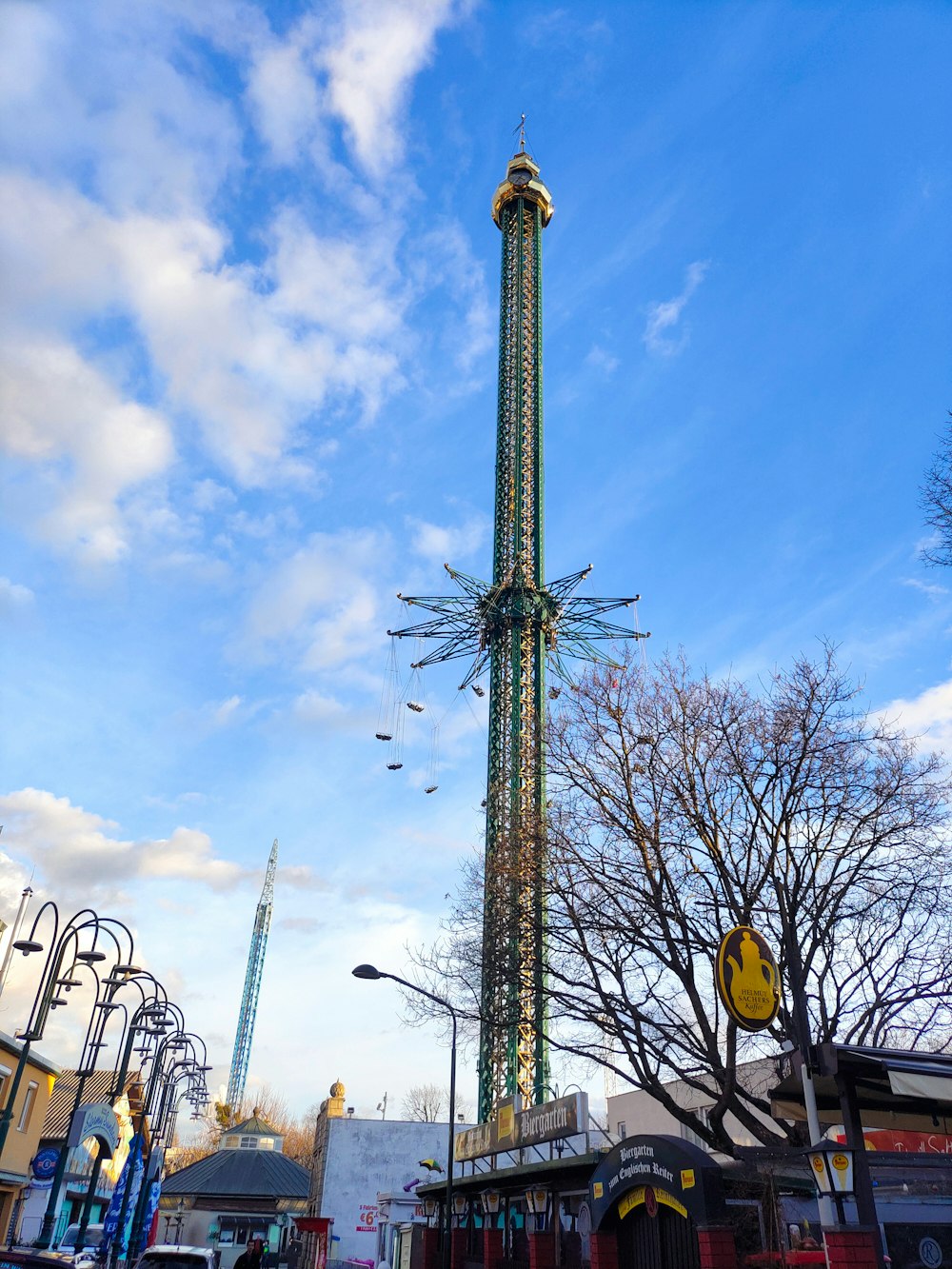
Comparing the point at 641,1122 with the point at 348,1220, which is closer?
the point at 641,1122

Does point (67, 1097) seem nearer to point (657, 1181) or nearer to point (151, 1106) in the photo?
point (151, 1106)

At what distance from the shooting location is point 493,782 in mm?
35062

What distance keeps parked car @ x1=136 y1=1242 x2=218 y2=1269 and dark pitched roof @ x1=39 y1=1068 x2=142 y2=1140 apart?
25527 millimetres

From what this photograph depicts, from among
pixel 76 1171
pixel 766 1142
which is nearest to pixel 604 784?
pixel 766 1142

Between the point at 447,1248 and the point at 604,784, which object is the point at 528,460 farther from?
the point at 447,1248

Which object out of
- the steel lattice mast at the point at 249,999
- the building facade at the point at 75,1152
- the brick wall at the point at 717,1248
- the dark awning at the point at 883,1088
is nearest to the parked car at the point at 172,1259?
the building facade at the point at 75,1152

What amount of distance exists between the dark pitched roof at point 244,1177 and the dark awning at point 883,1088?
52654 millimetres

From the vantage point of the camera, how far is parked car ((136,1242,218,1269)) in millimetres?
16703

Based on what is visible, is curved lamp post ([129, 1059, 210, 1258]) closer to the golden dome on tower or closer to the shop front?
the shop front

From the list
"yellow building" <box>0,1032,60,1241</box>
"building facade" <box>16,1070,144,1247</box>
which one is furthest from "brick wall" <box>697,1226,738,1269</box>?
"yellow building" <box>0,1032,60,1241</box>

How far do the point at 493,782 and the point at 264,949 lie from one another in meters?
151

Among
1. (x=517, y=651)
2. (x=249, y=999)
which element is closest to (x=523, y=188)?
(x=517, y=651)

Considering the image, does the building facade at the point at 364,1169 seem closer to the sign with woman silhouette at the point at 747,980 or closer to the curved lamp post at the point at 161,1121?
the curved lamp post at the point at 161,1121

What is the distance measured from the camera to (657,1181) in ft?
43.2
